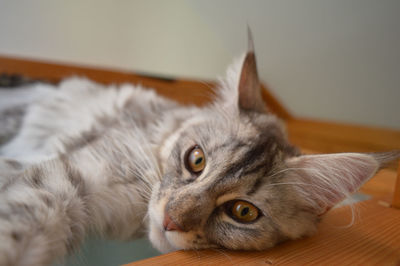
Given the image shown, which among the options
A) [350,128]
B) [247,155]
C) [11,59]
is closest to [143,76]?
[11,59]

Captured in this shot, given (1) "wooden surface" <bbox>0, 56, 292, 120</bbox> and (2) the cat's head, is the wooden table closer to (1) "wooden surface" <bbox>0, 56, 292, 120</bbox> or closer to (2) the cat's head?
(2) the cat's head

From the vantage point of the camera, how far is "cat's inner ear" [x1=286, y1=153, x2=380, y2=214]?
0.87 meters

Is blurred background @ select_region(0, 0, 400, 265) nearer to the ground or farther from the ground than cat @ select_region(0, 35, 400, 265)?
farther from the ground

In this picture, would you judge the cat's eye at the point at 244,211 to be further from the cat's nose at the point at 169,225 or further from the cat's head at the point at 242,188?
the cat's nose at the point at 169,225

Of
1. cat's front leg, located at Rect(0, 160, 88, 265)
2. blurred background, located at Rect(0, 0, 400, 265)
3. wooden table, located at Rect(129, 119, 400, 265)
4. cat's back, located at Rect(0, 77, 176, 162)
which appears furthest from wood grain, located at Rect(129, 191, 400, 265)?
blurred background, located at Rect(0, 0, 400, 265)

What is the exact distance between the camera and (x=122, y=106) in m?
1.70

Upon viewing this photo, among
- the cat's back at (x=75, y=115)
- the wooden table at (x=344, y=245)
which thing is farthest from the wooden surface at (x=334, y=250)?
the cat's back at (x=75, y=115)

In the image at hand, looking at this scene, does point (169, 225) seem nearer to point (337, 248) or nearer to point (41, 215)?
point (41, 215)

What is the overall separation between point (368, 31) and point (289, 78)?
3.03 ft

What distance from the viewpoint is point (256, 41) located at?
97.8 inches

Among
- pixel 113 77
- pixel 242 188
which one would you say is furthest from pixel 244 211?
pixel 113 77

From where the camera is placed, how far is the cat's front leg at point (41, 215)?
0.73 m

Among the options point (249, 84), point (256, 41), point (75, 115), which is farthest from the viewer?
point (256, 41)

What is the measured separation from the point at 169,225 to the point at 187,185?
13 centimetres
